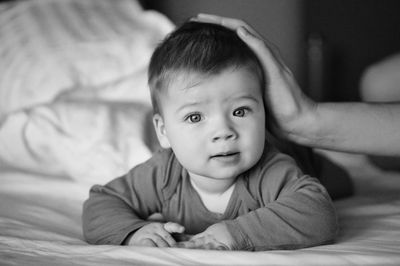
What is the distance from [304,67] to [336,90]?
181mm

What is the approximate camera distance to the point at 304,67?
279 centimetres

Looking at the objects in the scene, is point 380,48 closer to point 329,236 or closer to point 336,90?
point 336,90

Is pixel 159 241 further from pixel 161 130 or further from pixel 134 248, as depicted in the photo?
→ pixel 161 130

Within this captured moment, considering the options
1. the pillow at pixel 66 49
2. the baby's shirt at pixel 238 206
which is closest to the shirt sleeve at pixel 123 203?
the baby's shirt at pixel 238 206

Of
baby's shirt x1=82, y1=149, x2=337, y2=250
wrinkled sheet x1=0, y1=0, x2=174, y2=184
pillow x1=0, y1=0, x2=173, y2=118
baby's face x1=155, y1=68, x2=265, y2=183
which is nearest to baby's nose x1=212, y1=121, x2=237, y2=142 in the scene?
baby's face x1=155, y1=68, x2=265, y2=183

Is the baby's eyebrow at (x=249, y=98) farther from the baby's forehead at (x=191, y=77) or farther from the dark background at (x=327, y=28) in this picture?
the dark background at (x=327, y=28)

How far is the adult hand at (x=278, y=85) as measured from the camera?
1.21 m

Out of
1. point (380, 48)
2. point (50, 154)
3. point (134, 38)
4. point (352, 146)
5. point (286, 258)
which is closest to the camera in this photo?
point (286, 258)

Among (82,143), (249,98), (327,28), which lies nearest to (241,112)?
(249,98)

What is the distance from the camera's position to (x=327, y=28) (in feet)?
8.82

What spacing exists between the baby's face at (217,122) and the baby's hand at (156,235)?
117 mm

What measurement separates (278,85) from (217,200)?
10.1 inches

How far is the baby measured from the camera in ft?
3.49

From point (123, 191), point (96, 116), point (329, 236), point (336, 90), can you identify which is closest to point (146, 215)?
point (123, 191)
